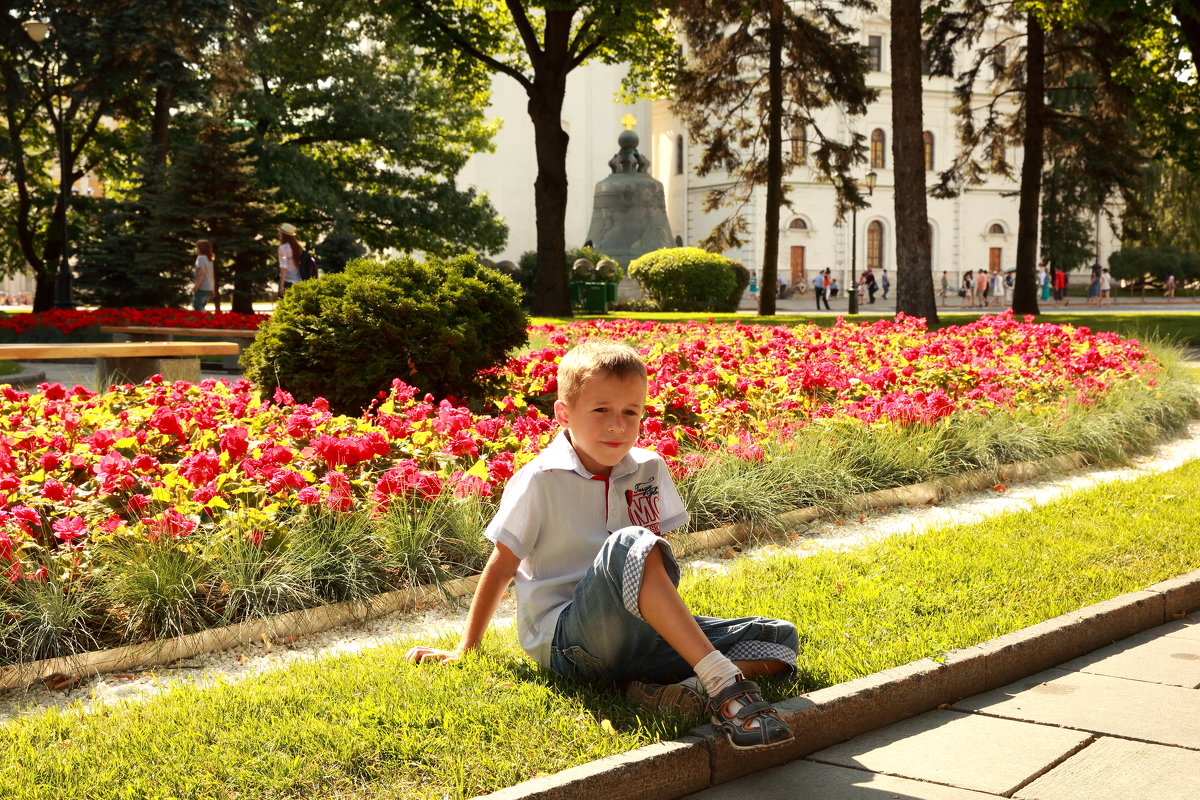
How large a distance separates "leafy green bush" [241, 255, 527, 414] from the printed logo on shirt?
5.01 metres

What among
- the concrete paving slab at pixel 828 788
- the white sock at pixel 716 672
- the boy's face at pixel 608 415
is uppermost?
the boy's face at pixel 608 415

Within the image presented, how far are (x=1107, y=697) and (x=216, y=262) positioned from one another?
23.6m

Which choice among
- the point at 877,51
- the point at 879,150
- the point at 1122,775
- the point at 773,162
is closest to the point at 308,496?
the point at 1122,775

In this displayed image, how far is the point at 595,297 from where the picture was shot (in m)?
33.9

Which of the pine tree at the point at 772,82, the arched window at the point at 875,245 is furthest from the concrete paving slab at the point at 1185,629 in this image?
the arched window at the point at 875,245

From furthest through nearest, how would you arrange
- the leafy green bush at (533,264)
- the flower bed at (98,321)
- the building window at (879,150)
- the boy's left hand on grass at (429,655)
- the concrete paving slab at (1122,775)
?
the building window at (879,150)
the leafy green bush at (533,264)
the flower bed at (98,321)
the boy's left hand on grass at (429,655)
the concrete paving slab at (1122,775)

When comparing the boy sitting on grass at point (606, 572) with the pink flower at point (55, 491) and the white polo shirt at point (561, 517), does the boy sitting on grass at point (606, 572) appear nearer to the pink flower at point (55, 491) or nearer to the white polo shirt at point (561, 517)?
the white polo shirt at point (561, 517)

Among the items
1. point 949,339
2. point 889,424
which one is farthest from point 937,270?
point 889,424

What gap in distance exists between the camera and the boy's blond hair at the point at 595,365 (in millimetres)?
3619

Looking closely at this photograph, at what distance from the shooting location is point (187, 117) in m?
31.7

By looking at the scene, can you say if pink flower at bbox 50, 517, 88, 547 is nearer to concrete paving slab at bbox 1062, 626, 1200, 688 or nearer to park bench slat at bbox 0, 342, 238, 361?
concrete paving slab at bbox 1062, 626, 1200, 688

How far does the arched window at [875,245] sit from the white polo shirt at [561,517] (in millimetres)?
58569

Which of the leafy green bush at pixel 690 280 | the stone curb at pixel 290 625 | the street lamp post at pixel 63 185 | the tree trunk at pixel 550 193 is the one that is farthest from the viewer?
the leafy green bush at pixel 690 280

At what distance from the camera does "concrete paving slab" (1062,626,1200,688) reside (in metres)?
4.26
